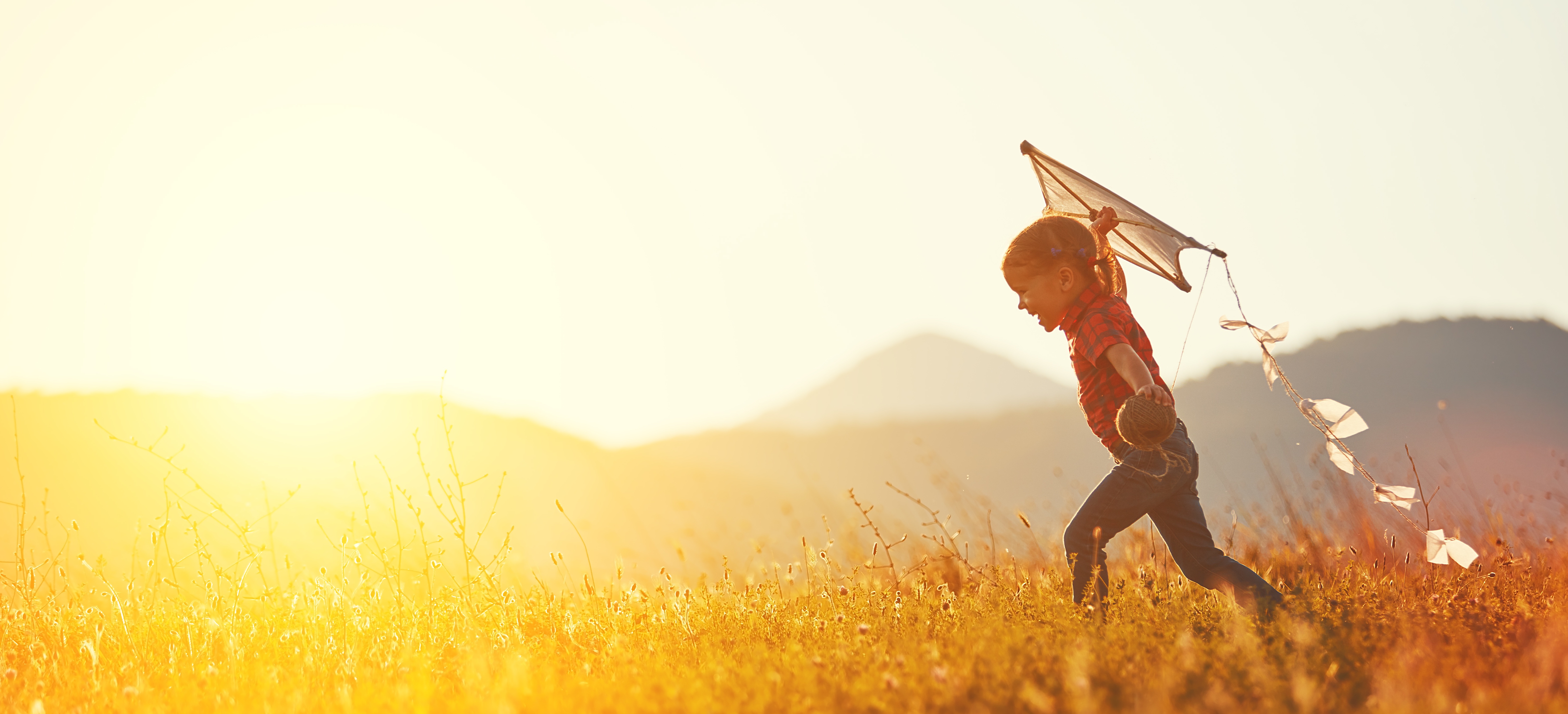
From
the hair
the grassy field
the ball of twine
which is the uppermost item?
the hair

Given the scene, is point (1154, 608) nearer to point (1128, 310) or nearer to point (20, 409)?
point (1128, 310)

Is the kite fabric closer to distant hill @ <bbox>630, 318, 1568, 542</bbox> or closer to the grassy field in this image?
the grassy field

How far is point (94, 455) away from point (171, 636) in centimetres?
1473

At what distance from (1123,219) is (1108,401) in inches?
34.7

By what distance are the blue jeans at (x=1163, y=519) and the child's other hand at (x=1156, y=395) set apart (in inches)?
12.0

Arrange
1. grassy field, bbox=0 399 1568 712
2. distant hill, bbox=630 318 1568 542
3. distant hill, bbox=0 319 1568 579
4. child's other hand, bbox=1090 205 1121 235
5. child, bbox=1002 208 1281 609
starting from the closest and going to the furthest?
grassy field, bbox=0 399 1568 712 → child, bbox=1002 208 1281 609 → child's other hand, bbox=1090 205 1121 235 → distant hill, bbox=0 319 1568 579 → distant hill, bbox=630 318 1568 542

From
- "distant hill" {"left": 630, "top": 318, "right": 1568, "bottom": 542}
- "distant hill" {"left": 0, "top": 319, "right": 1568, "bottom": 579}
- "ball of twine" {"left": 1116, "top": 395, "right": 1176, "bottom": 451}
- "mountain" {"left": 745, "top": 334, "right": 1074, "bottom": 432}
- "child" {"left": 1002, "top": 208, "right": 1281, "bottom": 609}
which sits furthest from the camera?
"mountain" {"left": 745, "top": 334, "right": 1074, "bottom": 432}

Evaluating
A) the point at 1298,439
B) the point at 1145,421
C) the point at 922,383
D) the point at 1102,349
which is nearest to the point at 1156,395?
the point at 1145,421

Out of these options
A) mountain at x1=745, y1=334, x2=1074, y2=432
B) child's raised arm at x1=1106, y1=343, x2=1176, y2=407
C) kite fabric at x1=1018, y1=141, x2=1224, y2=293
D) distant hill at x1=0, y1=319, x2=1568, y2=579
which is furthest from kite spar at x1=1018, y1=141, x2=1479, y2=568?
mountain at x1=745, y1=334, x2=1074, y2=432

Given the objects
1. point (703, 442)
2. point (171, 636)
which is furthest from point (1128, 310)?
point (703, 442)

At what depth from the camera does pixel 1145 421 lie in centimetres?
306

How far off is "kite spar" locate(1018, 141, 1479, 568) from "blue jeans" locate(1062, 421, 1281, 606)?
64 cm

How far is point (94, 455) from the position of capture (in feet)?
48.5

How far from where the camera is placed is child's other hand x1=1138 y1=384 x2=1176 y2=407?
3.05 metres
